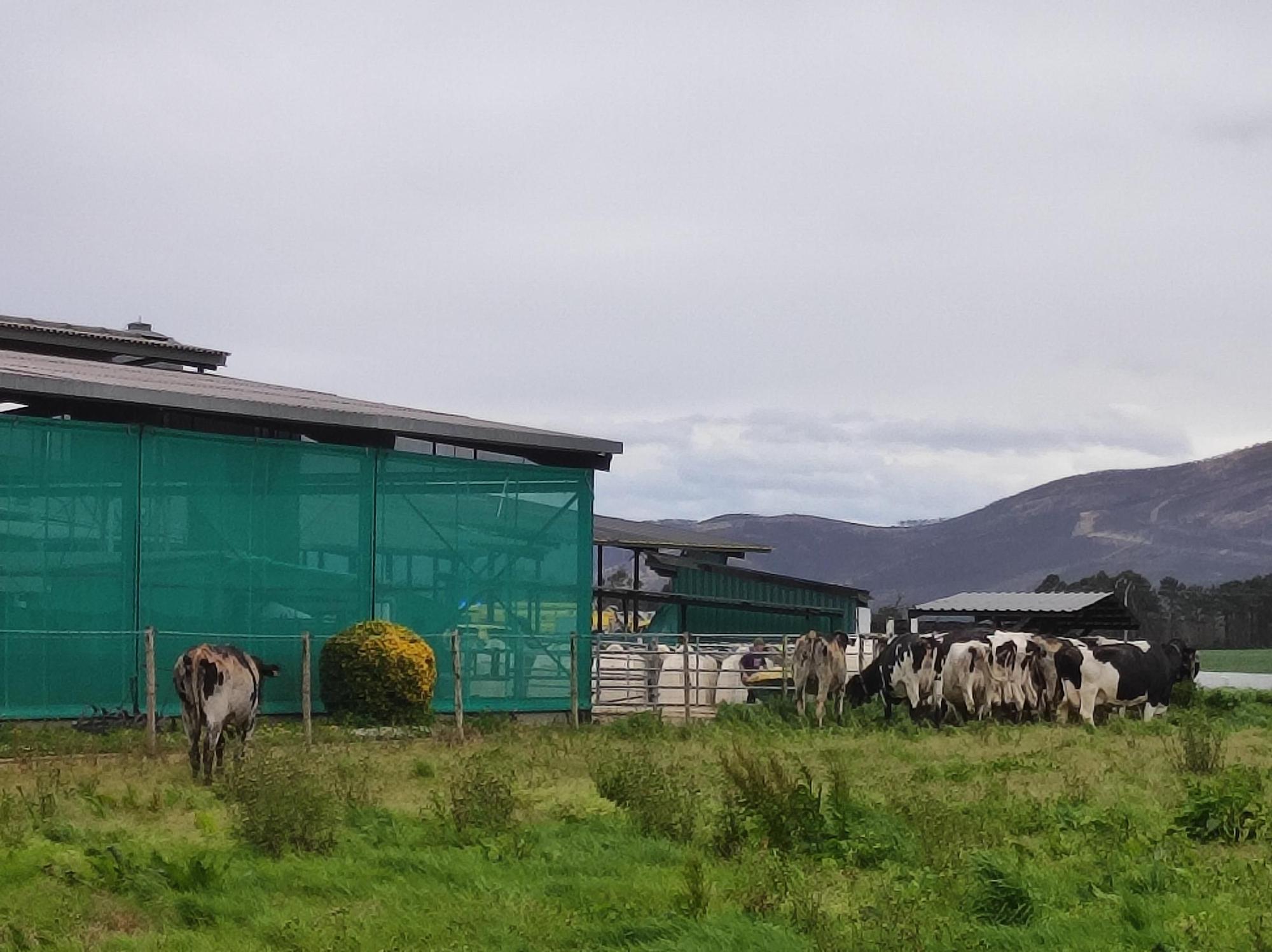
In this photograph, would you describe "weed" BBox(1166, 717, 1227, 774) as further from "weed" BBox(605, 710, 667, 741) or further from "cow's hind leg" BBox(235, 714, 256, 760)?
"cow's hind leg" BBox(235, 714, 256, 760)

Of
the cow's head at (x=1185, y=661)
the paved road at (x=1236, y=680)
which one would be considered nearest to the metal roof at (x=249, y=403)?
the cow's head at (x=1185, y=661)

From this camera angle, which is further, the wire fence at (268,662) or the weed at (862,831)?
the wire fence at (268,662)

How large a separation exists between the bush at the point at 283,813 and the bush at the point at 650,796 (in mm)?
2374

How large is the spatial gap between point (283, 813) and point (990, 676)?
59.2 feet

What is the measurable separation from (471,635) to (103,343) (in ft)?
74.4

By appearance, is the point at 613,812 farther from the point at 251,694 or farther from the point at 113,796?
the point at 251,694

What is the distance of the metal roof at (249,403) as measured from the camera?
74.4 ft

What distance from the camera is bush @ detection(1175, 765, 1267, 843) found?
499 inches

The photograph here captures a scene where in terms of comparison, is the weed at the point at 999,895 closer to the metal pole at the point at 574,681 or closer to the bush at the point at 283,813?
the bush at the point at 283,813

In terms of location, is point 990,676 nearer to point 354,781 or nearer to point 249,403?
point 249,403

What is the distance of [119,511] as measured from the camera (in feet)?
78.0

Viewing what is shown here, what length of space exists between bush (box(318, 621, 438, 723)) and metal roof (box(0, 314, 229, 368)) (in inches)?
876

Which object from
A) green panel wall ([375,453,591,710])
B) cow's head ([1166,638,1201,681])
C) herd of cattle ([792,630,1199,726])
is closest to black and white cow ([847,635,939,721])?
herd of cattle ([792,630,1199,726])

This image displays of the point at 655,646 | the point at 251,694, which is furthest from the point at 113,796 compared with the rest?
the point at 655,646
